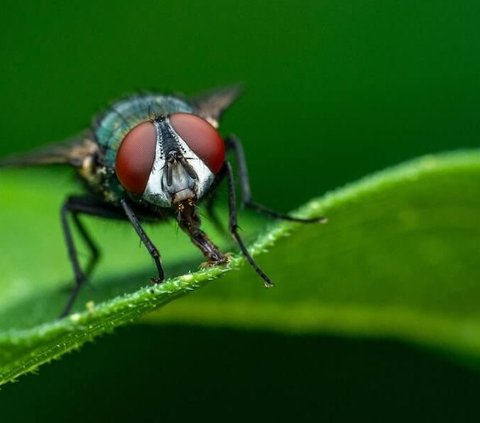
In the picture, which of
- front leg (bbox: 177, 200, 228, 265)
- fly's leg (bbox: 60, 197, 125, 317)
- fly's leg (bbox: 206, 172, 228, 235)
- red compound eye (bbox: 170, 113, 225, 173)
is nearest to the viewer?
front leg (bbox: 177, 200, 228, 265)

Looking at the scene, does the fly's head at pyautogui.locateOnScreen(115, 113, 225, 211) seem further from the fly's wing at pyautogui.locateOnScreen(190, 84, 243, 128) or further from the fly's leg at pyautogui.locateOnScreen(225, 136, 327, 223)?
the fly's wing at pyautogui.locateOnScreen(190, 84, 243, 128)

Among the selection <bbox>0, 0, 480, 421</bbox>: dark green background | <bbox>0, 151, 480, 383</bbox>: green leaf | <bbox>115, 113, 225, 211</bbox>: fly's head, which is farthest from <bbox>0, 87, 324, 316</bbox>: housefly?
<bbox>0, 0, 480, 421</bbox>: dark green background

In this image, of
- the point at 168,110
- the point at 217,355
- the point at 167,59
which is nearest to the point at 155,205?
the point at 168,110

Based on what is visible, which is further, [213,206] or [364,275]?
[213,206]

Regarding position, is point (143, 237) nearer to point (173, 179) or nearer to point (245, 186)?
point (173, 179)

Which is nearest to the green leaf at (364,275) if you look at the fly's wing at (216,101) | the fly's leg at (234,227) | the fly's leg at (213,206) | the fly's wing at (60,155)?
the fly's leg at (234,227)

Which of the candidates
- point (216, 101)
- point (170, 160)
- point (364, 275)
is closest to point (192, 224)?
point (170, 160)

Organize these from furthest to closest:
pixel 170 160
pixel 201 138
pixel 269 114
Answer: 1. pixel 269 114
2. pixel 201 138
3. pixel 170 160

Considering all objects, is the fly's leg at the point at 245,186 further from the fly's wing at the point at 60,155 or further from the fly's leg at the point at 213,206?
the fly's wing at the point at 60,155
